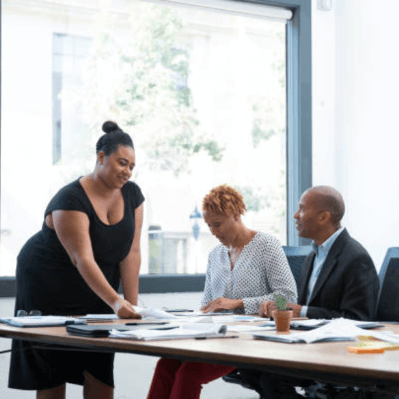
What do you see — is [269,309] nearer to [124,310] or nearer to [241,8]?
[124,310]

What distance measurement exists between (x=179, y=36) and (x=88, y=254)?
8.20 ft

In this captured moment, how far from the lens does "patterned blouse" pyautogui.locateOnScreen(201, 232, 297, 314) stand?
3.45 m

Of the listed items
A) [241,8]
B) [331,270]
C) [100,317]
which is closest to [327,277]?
[331,270]

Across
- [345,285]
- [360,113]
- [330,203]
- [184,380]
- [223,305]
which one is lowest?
[184,380]

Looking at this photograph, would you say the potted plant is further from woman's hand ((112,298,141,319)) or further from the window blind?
the window blind

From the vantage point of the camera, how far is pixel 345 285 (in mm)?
3098

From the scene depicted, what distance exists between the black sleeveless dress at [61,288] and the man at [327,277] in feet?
2.07

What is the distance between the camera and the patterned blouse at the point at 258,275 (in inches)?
136

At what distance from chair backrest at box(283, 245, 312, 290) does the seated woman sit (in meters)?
0.38

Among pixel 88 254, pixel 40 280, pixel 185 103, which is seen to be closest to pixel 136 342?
pixel 88 254

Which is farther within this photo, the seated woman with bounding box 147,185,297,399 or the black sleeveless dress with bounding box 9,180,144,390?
the seated woman with bounding box 147,185,297,399

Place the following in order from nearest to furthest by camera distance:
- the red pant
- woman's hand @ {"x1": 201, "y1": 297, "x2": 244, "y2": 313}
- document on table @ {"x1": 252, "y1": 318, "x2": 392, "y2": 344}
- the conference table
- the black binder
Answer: the conference table
document on table @ {"x1": 252, "y1": 318, "x2": 392, "y2": 344}
the black binder
the red pant
woman's hand @ {"x1": 201, "y1": 297, "x2": 244, "y2": 313}

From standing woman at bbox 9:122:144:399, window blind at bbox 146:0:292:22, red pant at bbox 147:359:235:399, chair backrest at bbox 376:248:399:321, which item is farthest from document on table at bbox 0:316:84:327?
window blind at bbox 146:0:292:22

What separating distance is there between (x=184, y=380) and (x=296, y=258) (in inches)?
55.5
